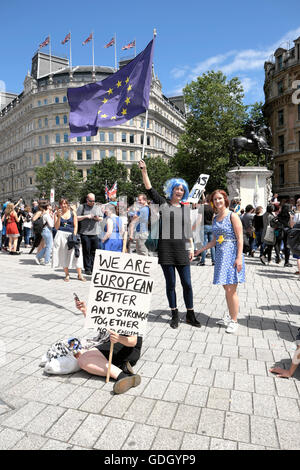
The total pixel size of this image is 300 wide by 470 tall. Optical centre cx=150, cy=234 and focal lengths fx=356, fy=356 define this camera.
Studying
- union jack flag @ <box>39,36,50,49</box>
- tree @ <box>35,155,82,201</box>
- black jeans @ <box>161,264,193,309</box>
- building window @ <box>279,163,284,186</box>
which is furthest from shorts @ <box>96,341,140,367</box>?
union jack flag @ <box>39,36,50,49</box>

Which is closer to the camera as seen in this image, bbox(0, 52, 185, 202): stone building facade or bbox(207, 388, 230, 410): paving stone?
bbox(207, 388, 230, 410): paving stone

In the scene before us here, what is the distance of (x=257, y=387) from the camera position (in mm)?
3270

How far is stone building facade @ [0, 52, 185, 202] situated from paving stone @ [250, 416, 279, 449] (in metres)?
72.6

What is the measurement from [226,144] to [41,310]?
3890 cm

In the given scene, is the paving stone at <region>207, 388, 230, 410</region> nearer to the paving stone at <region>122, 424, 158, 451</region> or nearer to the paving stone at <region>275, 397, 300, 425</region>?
the paving stone at <region>275, 397, 300, 425</region>

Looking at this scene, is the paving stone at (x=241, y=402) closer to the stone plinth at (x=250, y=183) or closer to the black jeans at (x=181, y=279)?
the black jeans at (x=181, y=279)

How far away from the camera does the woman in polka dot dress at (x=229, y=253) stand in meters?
4.78

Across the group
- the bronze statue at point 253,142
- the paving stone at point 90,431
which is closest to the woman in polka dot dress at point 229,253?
the paving stone at point 90,431

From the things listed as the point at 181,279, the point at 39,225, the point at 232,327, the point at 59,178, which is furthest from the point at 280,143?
the point at 232,327

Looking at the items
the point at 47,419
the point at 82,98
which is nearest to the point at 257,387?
the point at 47,419

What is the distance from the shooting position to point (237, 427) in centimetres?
264

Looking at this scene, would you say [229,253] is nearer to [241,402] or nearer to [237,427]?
[241,402]

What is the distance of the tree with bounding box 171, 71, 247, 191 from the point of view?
41.1 m

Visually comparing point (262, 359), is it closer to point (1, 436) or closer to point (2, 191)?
point (1, 436)
